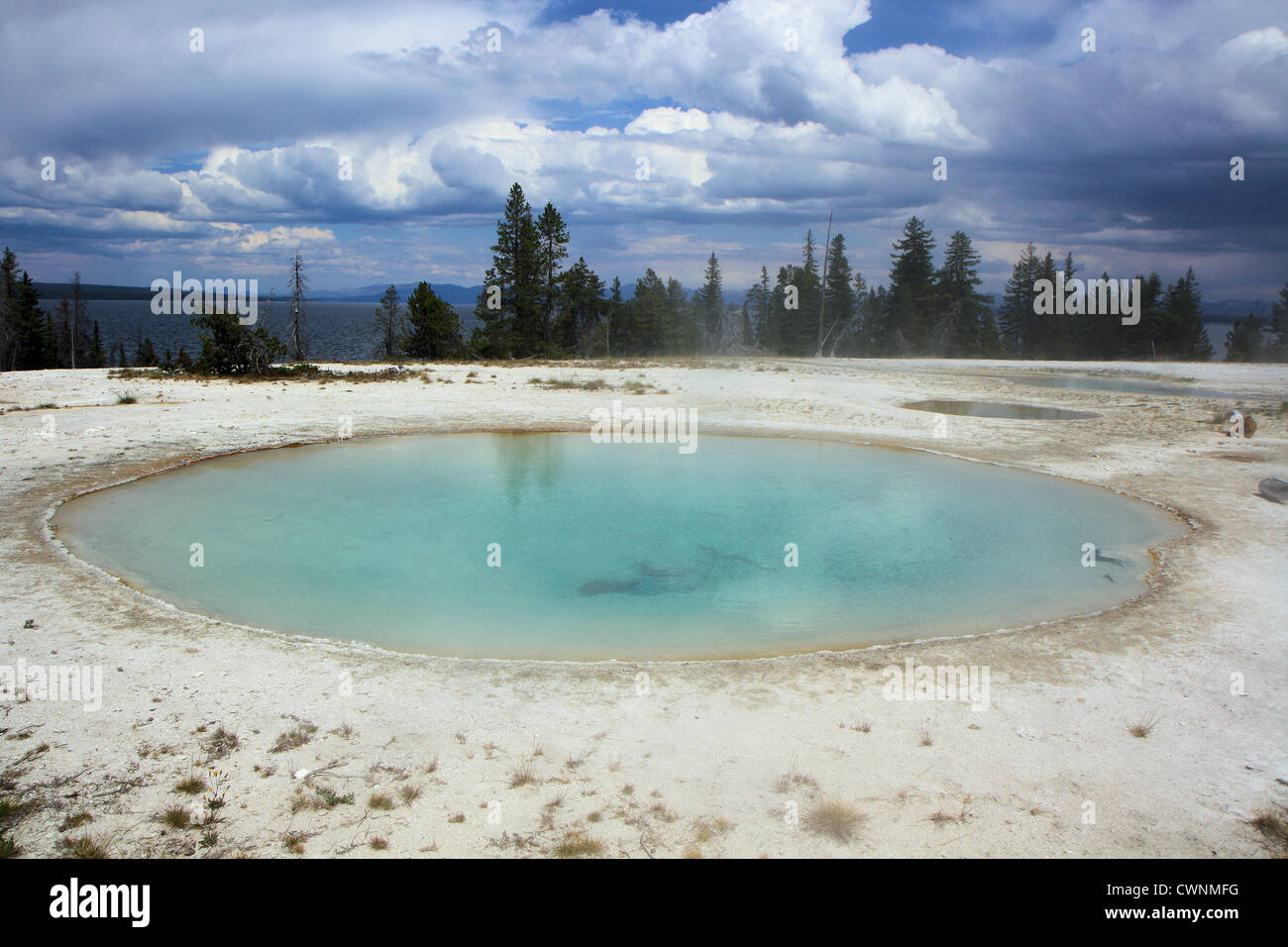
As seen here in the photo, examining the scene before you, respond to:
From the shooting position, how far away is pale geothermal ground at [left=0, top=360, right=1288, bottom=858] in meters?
4.93

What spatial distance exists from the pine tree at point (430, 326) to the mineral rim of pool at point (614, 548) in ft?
121

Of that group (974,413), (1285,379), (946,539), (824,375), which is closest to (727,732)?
(946,539)

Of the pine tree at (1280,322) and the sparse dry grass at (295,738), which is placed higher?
the pine tree at (1280,322)

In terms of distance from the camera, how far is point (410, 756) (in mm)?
5777

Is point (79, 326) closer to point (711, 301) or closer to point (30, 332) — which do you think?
point (30, 332)

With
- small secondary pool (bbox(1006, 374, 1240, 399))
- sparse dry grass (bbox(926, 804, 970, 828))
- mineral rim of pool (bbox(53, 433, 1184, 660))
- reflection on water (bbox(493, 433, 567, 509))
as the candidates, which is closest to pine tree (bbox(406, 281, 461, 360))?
reflection on water (bbox(493, 433, 567, 509))

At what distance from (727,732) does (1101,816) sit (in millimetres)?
2598

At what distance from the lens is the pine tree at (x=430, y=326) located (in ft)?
176

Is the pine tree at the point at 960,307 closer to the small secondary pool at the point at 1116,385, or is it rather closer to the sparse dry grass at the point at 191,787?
the small secondary pool at the point at 1116,385

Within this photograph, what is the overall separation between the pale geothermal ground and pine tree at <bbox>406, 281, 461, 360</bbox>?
44.4m
